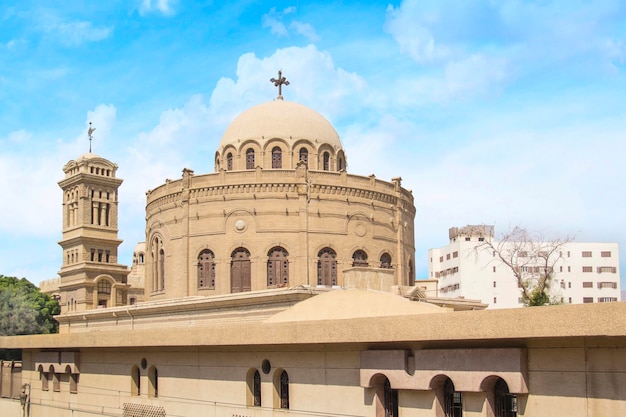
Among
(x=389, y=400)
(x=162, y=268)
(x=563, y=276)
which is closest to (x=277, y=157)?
(x=162, y=268)

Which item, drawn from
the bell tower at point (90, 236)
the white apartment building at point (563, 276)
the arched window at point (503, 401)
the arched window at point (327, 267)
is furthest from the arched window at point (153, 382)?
the white apartment building at point (563, 276)

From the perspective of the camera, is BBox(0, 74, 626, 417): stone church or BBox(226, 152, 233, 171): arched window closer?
BBox(0, 74, 626, 417): stone church

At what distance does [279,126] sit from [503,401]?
105 ft

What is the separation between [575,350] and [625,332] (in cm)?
158

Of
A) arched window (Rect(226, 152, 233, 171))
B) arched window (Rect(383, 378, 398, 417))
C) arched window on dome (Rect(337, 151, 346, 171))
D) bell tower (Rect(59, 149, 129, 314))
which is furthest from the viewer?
bell tower (Rect(59, 149, 129, 314))

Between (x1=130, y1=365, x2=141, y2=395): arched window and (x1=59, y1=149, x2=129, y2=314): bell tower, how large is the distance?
41.8 metres

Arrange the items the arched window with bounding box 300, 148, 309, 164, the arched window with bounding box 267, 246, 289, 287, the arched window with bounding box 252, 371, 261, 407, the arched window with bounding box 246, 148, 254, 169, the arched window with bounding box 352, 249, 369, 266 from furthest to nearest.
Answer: the arched window with bounding box 246, 148, 254, 169 < the arched window with bounding box 300, 148, 309, 164 < the arched window with bounding box 352, 249, 369, 266 < the arched window with bounding box 267, 246, 289, 287 < the arched window with bounding box 252, 371, 261, 407

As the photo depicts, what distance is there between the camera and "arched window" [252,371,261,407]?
1925 cm

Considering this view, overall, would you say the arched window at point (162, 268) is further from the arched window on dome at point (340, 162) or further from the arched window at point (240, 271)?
the arched window on dome at point (340, 162)

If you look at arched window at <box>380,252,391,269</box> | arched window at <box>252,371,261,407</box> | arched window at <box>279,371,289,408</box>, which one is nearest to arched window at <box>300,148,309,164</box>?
arched window at <box>380,252,391,269</box>

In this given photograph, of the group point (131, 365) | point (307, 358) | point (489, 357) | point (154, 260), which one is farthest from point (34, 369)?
point (489, 357)

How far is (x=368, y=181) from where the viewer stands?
42125 millimetres

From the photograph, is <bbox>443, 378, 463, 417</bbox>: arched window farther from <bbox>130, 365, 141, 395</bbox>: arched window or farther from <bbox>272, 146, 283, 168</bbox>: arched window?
<bbox>272, 146, 283, 168</bbox>: arched window

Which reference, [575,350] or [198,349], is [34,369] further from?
[575,350]
